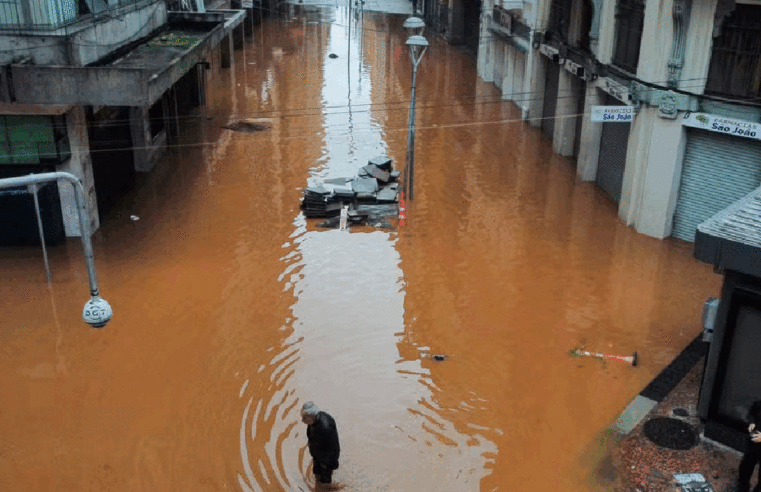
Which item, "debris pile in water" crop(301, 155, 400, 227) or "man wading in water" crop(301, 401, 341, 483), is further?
"debris pile in water" crop(301, 155, 400, 227)

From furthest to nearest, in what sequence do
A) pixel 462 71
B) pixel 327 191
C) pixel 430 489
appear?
pixel 462 71, pixel 327 191, pixel 430 489

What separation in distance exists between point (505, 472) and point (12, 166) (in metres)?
13.1

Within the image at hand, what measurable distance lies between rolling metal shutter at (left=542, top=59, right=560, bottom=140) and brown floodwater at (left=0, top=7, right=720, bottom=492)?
3966mm

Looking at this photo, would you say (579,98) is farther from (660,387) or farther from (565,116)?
(660,387)

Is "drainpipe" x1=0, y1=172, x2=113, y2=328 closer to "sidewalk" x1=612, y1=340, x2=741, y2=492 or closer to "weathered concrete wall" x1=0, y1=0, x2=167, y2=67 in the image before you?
"sidewalk" x1=612, y1=340, x2=741, y2=492

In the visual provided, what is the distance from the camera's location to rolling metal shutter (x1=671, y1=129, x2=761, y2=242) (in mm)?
16547

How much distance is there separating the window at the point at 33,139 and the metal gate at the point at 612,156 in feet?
47.4

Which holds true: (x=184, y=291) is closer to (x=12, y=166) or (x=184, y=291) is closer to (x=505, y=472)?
(x=12, y=166)

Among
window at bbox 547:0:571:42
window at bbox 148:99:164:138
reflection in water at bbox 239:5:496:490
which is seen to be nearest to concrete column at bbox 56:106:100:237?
reflection in water at bbox 239:5:496:490

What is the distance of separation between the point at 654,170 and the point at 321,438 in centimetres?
1221

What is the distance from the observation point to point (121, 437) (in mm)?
10789

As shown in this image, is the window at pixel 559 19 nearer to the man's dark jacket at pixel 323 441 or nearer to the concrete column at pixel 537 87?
the concrete column at pixel 537 87

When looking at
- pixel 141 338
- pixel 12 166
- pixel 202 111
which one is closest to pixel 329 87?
pixel 202 111

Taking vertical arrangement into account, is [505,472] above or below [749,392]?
below
